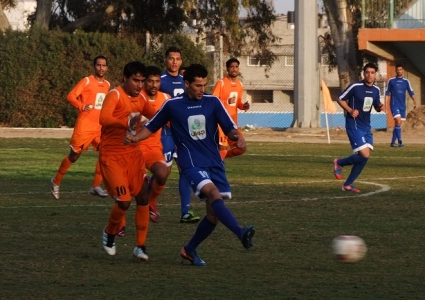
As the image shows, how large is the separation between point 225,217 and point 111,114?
5.79ft

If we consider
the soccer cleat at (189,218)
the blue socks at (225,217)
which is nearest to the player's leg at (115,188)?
the blue socks at (225,217)

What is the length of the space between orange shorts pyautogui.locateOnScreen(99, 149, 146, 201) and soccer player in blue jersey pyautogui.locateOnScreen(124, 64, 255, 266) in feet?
1.70

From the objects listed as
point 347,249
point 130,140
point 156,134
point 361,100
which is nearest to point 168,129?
point 156,134

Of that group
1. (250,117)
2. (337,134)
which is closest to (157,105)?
(337,134)

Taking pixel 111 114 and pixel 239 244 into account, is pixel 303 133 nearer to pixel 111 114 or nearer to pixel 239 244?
pixel 239 244

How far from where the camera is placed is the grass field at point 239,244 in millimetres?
7773

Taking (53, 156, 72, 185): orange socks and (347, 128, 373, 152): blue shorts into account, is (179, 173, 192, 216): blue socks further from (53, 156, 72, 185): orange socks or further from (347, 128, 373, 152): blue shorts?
(347, 128, 373, 152): blue shorts

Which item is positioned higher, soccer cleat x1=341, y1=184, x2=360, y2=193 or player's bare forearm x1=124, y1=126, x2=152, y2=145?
player's bare forearm x1=124, y1=126, x2=152, y2=145

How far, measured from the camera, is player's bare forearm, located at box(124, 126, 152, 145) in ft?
29.6

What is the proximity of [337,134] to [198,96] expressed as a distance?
1001 inches

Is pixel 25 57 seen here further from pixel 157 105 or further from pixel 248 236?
pixel 248 236

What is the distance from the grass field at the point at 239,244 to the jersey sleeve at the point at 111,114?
1199 millimetres

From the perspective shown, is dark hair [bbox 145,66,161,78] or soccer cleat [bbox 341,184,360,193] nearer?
dark hair [bbox 145,66,161,78]

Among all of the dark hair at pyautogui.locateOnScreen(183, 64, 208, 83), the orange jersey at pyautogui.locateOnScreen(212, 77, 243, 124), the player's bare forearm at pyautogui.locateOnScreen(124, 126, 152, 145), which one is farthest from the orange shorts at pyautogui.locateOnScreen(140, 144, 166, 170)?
the orange jersey at pyautogui.locateOnScreen(212, 77, 243, 124)
